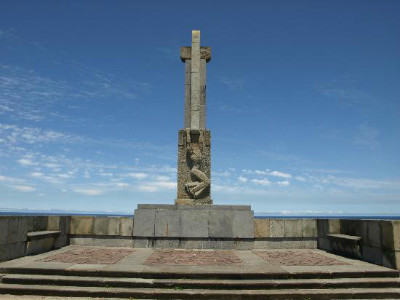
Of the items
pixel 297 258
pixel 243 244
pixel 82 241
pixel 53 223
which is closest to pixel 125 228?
pixel 82 241

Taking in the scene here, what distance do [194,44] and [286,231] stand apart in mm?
8132

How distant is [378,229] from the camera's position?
27.3ft

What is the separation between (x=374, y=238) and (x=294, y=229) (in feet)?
10.2

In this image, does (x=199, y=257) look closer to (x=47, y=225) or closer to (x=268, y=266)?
(x=268, y=266)

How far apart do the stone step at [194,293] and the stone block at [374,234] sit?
1869 mm

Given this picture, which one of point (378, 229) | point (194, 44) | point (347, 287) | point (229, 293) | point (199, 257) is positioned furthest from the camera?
point (194, 44)

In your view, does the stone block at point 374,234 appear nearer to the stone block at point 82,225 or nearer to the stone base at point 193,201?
the stone base at point 193,201

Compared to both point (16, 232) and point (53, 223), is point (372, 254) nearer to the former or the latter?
point (16, 232)

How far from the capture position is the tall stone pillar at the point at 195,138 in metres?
12.2

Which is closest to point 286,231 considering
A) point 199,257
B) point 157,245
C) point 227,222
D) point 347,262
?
point 227,222

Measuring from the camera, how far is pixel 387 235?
314 inches

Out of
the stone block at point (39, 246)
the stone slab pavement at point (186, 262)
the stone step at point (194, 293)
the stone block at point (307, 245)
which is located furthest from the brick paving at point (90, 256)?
the stone block at point (307, 245)

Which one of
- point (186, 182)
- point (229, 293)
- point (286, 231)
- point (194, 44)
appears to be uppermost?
point (194, 44)

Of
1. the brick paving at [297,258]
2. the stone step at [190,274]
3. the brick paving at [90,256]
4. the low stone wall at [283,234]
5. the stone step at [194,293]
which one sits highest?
the low stone wall at [283,234]
